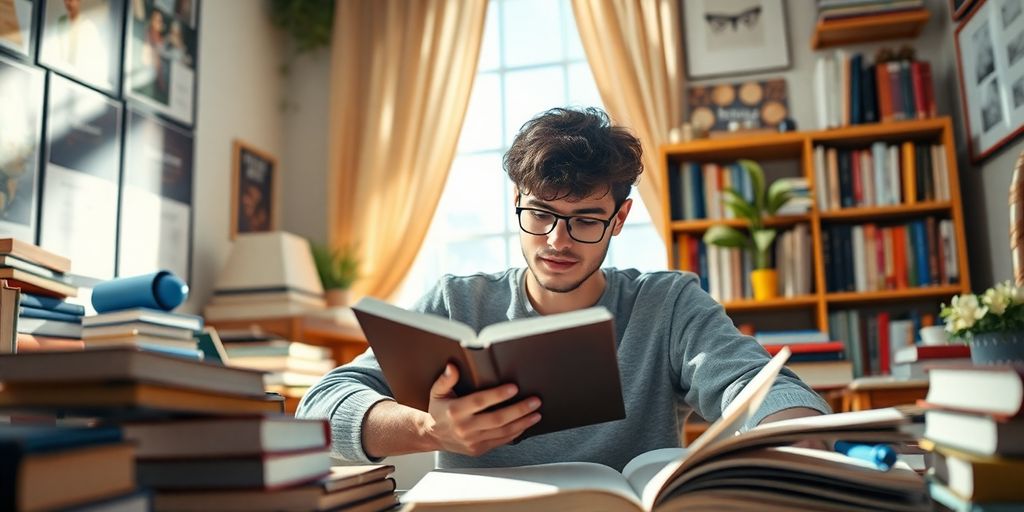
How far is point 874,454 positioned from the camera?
0.76 m

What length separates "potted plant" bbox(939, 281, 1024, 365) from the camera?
131 centimetres

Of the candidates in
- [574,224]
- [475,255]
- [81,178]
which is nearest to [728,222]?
[475,255]

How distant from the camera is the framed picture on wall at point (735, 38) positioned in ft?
11.5

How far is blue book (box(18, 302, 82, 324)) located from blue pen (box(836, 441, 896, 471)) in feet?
A: 5.48

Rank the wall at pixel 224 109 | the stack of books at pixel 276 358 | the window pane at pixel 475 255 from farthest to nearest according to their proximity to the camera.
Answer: the window pane at pixel 475 255 → the wall at pixel 224 109 → the stack of books at pixel 276 358

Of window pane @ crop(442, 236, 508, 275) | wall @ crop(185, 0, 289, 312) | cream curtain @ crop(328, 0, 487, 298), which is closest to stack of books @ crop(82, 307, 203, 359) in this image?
wall @ crop(185, 0, 289, 312)

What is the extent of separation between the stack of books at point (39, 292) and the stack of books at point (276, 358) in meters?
0.72

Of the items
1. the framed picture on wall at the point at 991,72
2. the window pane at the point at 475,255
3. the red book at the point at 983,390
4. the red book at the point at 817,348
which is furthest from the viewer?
the window pane at the point at 475,255

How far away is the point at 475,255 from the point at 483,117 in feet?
2.15

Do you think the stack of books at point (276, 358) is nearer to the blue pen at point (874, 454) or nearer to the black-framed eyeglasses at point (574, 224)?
the black-framed eyeglasses at point (574, 224)

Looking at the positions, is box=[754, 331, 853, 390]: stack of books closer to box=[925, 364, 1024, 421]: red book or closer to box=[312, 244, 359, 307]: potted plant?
box=[312, 244, 359, 307]: potted plant

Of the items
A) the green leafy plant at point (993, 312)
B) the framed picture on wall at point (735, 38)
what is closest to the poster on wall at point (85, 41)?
the framed picture on wall at point (735, 38)

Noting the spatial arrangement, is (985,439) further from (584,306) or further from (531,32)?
(531,32)

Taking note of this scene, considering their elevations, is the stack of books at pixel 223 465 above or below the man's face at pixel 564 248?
below
